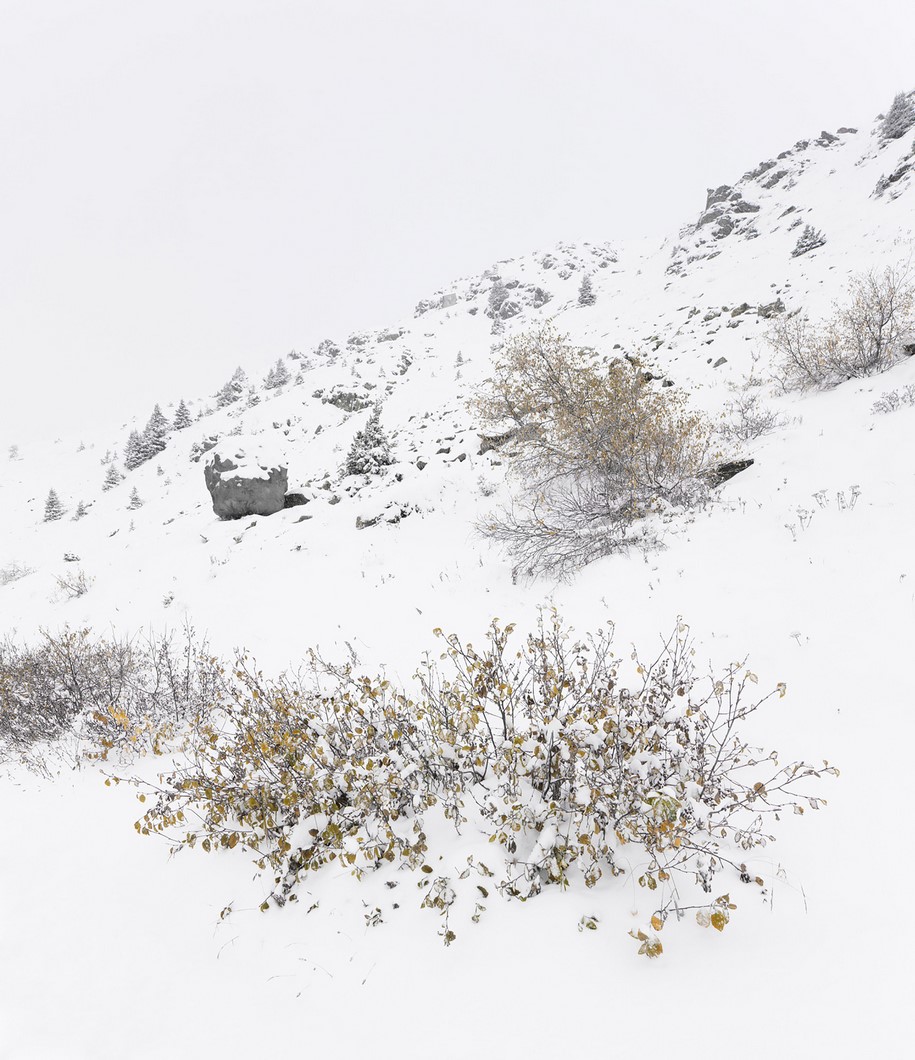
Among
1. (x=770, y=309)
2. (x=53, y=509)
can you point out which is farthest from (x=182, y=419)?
(x=770, y=309)

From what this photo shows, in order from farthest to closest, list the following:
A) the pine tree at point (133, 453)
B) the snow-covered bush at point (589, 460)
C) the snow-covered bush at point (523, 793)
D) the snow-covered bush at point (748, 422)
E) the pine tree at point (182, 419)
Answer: the pine tree at point (182, 419)
the pine tree at point (133, 453)
the snow-covered bush at point (748, 422)
the snow-covered bush at point (589, 460)
the snow-covered bush at point (523, 793)

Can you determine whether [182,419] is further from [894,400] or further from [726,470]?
[894,400]

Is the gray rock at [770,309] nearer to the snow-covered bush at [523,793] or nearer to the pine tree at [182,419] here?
the snow-covered bush at [523,793]

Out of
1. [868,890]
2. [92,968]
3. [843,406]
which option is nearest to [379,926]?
[92,968]

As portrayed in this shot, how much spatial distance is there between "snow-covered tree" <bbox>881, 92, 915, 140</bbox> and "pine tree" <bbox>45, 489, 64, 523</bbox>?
54058mm

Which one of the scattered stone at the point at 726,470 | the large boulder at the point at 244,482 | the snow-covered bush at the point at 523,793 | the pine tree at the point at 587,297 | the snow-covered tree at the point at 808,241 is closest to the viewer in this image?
A: the snow-covered bush at the point at 523,793

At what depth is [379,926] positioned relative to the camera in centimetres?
237

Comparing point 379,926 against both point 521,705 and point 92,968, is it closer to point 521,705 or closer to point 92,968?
point 92,968

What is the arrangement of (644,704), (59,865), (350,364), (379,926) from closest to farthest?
(379,926)
(644,704)
(59,865)
(350,364)

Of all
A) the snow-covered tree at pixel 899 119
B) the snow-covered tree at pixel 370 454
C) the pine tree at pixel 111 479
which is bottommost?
the snow-covered tree at pixel 370 454

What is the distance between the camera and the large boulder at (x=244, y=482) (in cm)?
1518

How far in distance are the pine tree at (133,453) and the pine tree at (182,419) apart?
11.9 feet

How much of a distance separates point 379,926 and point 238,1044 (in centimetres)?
68

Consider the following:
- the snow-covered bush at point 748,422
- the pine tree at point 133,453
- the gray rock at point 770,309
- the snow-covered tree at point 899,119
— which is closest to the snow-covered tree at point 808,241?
the gray rock at point 770,309
